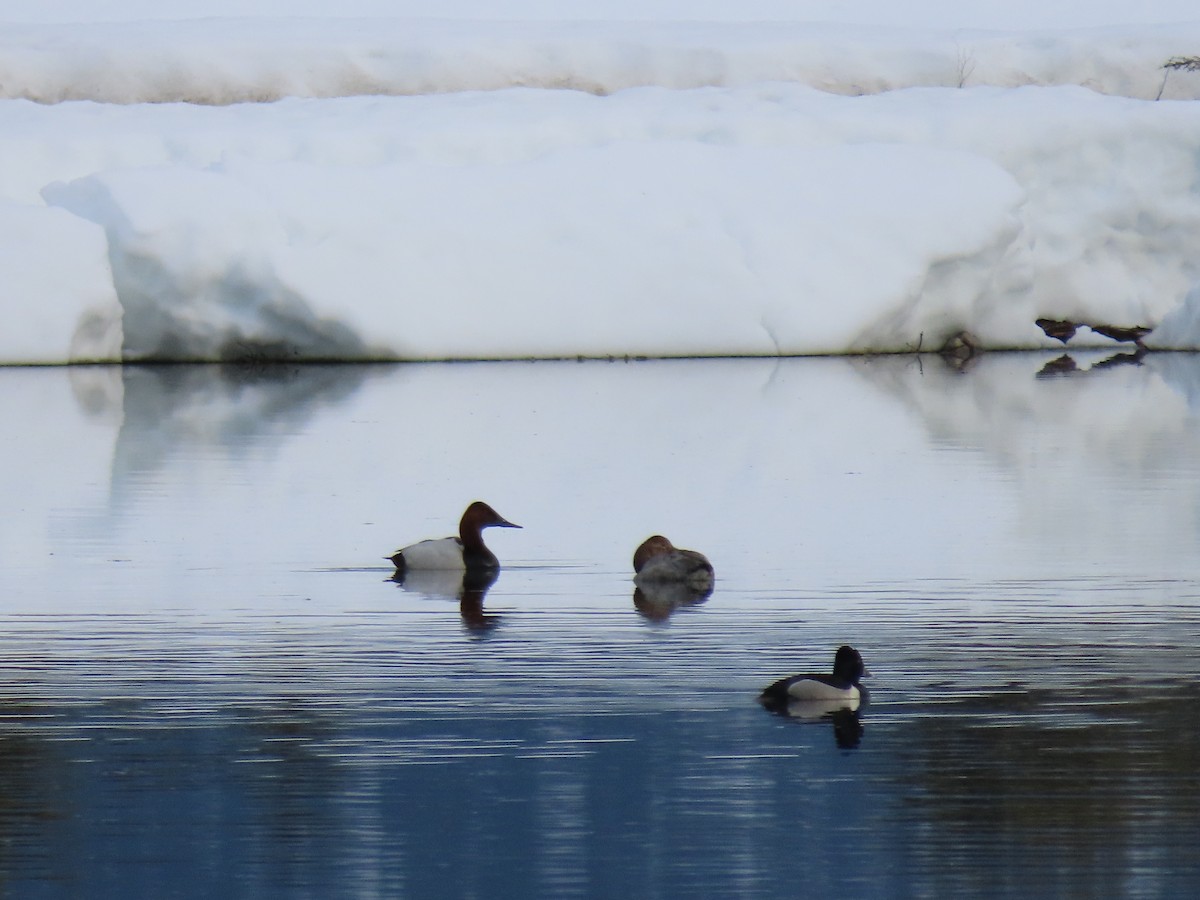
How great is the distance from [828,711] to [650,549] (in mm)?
2528

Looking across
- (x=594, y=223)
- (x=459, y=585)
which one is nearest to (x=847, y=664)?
(x=459, y=585)

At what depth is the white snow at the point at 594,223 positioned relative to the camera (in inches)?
869

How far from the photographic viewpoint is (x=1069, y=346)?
1142 inches

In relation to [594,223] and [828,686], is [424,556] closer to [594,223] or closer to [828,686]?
[828,686]

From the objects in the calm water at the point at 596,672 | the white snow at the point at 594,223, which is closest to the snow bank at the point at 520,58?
the white snow at the point at 594,223

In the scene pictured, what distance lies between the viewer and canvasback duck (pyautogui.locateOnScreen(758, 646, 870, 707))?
18.9ft

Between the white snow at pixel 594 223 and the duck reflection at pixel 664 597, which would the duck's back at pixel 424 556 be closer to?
the duck reflection at pixel 664 597

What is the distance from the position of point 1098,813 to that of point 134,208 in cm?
1833

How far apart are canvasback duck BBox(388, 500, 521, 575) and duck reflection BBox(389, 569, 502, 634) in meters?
0.03

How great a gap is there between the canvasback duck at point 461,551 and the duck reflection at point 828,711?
301 centimetres

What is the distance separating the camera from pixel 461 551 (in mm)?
8781

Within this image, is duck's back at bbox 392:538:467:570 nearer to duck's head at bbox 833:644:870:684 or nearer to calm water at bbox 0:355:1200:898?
calm water at bbox 0:355:1200:898

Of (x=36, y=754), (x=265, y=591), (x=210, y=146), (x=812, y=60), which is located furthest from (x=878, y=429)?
(x=812, y=60)

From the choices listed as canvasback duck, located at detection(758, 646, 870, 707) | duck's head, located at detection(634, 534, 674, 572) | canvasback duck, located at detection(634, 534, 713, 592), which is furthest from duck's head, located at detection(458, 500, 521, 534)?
canvasback duck, located at detection(758, 646, 870, 707)
